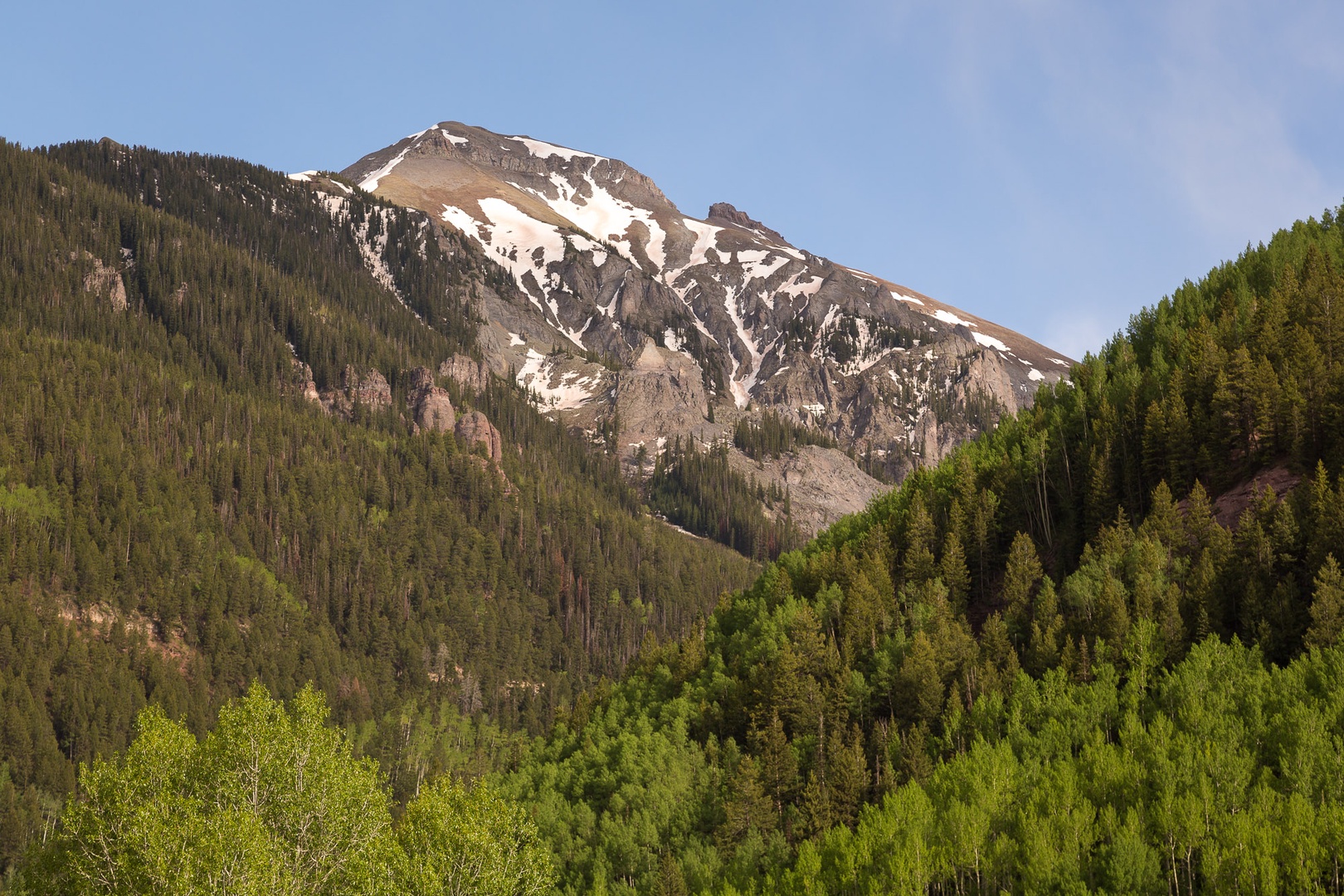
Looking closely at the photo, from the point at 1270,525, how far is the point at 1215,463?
1709 centimetres

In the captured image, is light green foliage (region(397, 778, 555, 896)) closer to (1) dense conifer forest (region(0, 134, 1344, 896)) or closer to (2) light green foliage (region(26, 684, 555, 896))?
(2) light green foliage (region(26, 684, 555, 896))

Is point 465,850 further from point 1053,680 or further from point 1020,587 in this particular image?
point 1020,587

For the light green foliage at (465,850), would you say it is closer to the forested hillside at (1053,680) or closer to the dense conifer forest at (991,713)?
the dense conifer forest at (991,713)

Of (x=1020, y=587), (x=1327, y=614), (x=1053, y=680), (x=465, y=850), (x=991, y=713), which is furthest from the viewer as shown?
(x=1020, y=587)

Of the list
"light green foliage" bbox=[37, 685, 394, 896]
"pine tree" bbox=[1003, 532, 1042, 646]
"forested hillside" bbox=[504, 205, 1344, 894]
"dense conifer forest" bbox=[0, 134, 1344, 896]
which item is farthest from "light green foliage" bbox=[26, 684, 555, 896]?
"pine tree" bbox=[1003, 532, 1042, 646]

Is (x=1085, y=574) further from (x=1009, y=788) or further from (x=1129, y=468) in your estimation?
(x=1009, y=788)

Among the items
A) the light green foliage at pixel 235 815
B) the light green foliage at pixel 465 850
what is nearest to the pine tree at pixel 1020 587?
the light green foliage at pixel 465 850

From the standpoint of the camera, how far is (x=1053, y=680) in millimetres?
99375

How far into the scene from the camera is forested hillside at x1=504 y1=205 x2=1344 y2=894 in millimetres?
77875

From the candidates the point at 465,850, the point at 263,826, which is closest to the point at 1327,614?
the point at 465,850

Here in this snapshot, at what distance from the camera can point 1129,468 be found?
128750 mm


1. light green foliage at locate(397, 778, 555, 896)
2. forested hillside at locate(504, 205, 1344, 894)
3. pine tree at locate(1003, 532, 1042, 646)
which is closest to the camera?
light green foliage at locate(397, 778, 555, 896)

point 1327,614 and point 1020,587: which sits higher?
point 1020,587

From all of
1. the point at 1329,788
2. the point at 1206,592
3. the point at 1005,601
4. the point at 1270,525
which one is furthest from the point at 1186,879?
the point at 1005,601
